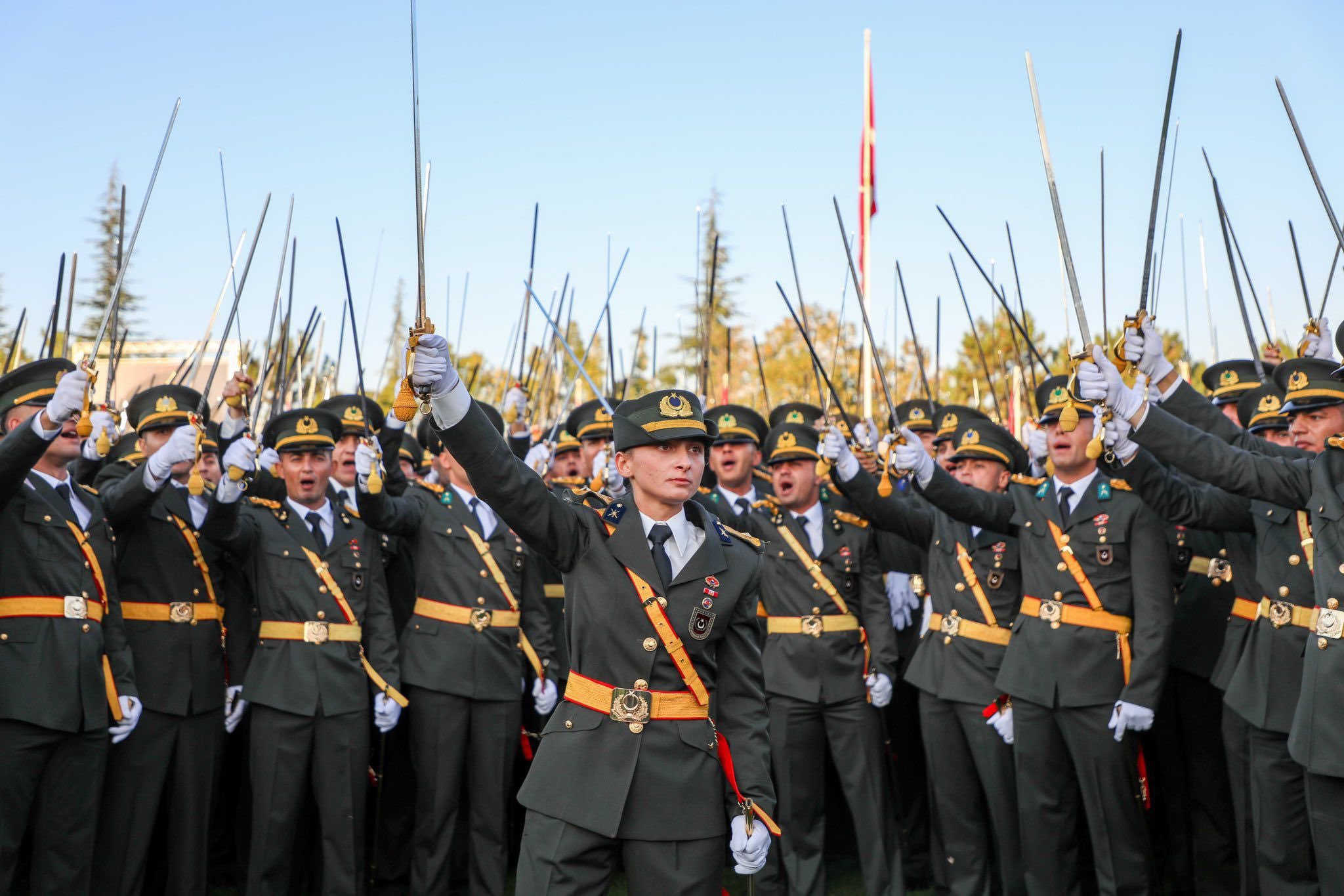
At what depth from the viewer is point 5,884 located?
533 cm

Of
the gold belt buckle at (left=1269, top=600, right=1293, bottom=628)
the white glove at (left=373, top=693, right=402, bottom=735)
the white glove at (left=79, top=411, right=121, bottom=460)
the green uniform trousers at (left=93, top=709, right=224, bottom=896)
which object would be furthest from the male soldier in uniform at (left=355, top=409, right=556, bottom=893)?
the gold belt buckle at (left=1269, top=600, right=1293, bottom=628)

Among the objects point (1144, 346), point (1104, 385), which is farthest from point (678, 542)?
point (1144, 346)

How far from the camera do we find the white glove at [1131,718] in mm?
5980

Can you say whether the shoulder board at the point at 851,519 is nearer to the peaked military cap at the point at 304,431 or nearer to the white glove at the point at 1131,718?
the white glove at the point at 1131,718

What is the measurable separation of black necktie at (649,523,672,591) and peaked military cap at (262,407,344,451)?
340 cm

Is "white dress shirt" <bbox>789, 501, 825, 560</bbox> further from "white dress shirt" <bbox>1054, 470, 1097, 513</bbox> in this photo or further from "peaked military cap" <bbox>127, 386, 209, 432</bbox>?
"peaked military cap" <bbox>127, 386, 209, 432</bbox>

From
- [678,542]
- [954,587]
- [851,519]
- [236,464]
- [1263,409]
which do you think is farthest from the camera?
[851,519]

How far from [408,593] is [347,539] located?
1.12 meters

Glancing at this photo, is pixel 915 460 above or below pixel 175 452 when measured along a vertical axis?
above

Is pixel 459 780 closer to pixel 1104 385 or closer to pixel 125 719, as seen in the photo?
pixel 125 719

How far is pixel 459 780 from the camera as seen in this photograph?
695 cm

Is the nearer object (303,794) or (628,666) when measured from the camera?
(628,666)

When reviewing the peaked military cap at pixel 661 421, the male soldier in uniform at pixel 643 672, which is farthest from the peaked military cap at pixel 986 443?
the peaked military cap at pixel 661 421

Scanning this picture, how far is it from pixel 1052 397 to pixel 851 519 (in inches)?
59.0
